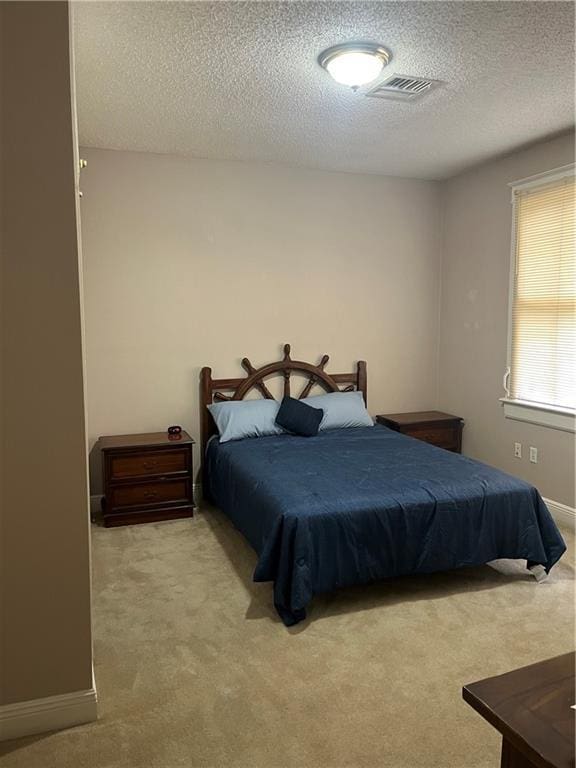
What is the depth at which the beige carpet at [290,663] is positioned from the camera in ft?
6.44

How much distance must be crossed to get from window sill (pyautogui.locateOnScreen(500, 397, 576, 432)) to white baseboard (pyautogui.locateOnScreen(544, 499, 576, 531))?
1.72 feet

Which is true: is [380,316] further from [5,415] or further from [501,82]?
[5,415]

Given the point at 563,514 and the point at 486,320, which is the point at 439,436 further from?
the point at 563,514

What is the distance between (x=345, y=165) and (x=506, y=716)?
13.8 ft

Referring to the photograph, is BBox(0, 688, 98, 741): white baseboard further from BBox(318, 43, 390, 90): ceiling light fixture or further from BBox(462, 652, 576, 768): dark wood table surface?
BBox(318, 43, 390, 90): ceiling light fixture

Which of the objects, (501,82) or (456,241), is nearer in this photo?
(501,82)

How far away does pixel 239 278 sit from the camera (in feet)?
15.1

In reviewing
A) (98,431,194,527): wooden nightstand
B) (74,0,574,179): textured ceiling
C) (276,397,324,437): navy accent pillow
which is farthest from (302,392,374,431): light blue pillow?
(74,0,574,179): textured ceiling

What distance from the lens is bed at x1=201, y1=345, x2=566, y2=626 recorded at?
2.78 m

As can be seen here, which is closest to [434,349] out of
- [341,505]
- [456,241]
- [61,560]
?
[456,241]

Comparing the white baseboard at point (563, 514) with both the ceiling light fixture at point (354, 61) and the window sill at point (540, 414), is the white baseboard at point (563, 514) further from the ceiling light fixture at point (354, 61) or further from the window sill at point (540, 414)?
the ceiling light fixture at point (354, 61)

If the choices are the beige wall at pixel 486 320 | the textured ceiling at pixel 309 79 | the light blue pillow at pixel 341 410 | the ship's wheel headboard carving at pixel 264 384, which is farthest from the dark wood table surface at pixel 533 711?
the ship's wheel headboard carving at pixel 264 384

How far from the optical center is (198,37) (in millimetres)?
2516

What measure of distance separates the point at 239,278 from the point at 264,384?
2.82 ft
